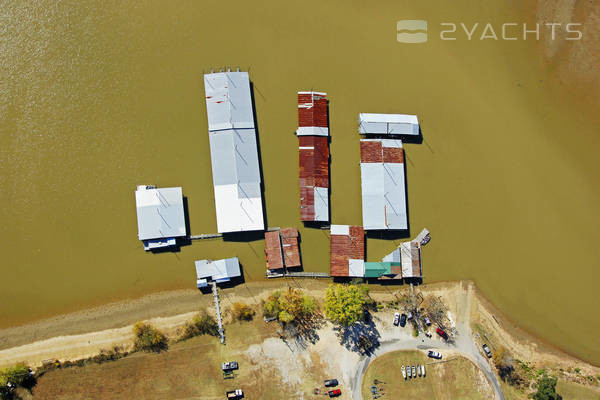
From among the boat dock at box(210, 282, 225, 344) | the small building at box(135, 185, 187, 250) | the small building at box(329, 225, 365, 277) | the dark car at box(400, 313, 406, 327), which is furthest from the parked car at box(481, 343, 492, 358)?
the small building at box(135, 185, 187, 250)

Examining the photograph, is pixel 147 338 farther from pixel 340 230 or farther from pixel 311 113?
pixel 311 113

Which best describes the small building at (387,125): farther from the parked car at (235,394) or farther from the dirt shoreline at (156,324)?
the parked car at (235,394)

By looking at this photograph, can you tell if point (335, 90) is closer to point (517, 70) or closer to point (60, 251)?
point (517, 70)

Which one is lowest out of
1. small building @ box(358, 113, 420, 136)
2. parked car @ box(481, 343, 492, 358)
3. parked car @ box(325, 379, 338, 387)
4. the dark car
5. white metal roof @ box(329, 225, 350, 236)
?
parked car @ box(325, 379, 338, 387)

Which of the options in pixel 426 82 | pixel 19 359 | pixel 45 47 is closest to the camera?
pixel 19 359

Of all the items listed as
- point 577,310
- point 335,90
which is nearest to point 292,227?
point 335,90

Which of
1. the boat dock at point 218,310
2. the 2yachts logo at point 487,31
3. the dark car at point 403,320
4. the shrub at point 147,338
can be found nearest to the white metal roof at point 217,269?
the boat dock at point 218,310

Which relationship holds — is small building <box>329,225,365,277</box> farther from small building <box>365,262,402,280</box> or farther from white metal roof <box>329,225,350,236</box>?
small building <box>365,262,402,280</box>
